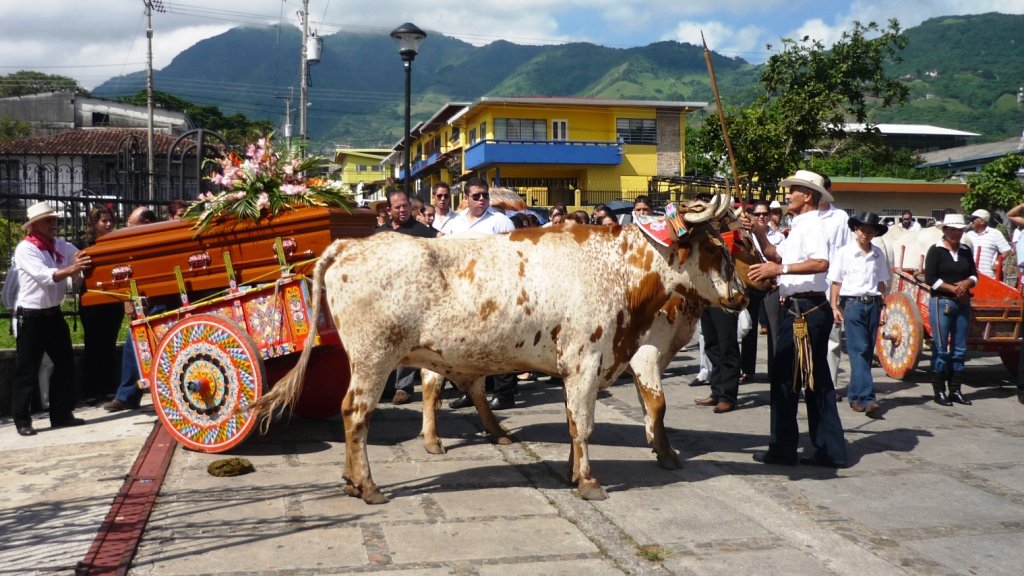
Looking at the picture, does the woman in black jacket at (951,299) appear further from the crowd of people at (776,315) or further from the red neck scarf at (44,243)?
the red neck scarf at (44,243)

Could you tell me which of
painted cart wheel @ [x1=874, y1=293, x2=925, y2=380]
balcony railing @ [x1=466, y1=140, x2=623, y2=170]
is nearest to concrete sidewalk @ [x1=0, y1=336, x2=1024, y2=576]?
painted cart wheel @ [x1=874, y1=293, x2=925, y2=380]

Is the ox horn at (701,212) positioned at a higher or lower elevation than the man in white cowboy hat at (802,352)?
higher

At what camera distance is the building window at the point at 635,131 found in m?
53.2

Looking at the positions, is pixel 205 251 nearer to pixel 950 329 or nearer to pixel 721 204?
pixel 721 204

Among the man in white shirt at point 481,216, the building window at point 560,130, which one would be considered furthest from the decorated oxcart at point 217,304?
the building window at point 560,130

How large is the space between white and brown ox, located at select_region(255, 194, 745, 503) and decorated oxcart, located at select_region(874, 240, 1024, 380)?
5438 millimetres

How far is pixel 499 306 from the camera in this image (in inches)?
239

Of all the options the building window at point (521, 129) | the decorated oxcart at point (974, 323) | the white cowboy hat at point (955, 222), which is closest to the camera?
the white cowboy hat at point (955, 222)

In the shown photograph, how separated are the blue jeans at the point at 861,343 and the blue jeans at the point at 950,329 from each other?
1.12 m

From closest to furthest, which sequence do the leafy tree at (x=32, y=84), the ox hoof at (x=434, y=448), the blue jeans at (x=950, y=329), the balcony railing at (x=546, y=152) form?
the ox hoof at (x=434, y=448)
the blue jeans at (x=950, y=329)
the balcony railing at (x=546, y=152)
the leafy tree at (x=32, y=84)

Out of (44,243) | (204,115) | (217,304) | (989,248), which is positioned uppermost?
(204,115)

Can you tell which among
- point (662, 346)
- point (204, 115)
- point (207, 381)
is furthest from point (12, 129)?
point (662, 346)

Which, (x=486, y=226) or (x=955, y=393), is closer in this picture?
(x=486, y=226)

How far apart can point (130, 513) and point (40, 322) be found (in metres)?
3.48
